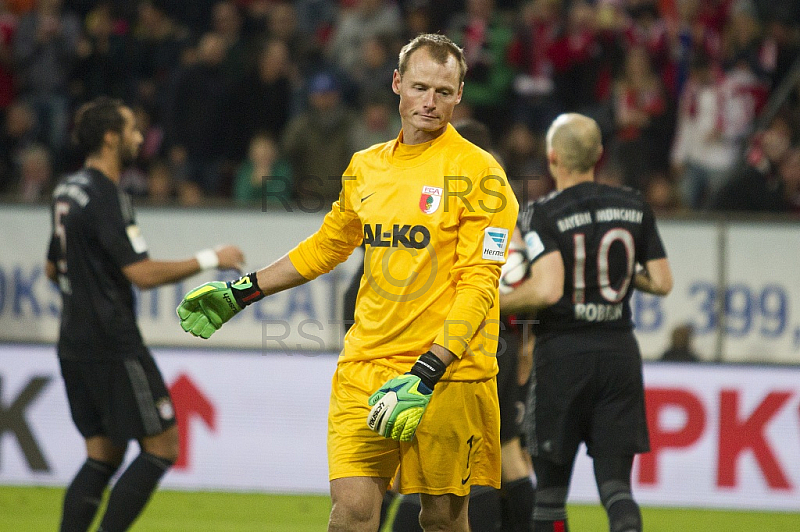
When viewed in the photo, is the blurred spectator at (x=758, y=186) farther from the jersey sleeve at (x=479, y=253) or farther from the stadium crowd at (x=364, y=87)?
the jersey sleeve at (x=479, y=253)

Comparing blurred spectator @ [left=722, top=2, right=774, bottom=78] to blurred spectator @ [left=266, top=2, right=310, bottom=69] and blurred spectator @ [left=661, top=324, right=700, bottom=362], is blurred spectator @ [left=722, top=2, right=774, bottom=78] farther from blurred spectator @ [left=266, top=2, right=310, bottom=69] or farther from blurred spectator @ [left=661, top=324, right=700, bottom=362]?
blurred spectator @ [left=266, top=2, right=310, bottom=69]

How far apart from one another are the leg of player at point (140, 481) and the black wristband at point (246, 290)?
1.61 m

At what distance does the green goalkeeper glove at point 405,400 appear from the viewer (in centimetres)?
360

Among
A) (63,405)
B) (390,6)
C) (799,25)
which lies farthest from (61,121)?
(799,25)

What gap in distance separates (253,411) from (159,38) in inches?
202

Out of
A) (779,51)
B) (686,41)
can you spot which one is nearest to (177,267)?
(686,41)

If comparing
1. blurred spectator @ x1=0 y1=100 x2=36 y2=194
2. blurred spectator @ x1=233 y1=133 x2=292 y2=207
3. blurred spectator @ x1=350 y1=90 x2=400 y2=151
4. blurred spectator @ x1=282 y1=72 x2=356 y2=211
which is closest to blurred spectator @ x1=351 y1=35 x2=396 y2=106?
blurred spectator @ x1=350 y1=90 x2=400 y2=151

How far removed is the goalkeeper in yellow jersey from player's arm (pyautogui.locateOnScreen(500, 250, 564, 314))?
2.81ft

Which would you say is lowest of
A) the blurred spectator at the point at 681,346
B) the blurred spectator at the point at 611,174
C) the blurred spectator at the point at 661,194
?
the blurred spectator at the point at 681,346

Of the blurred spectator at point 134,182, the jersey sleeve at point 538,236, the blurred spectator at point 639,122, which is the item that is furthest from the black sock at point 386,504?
the blurred spectator at point 134,182

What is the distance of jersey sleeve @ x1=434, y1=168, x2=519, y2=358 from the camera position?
3713 millimetres

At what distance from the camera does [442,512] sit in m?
3.89

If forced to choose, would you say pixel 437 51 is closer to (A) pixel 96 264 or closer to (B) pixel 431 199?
(B) pixel 431 199

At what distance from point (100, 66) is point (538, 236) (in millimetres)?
7739
